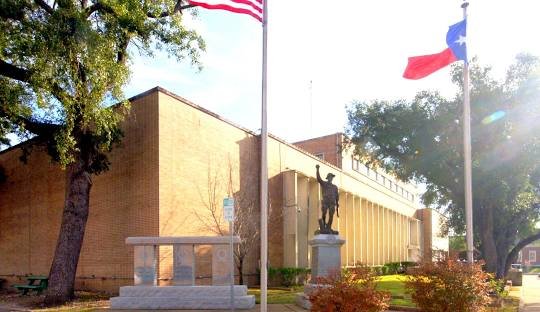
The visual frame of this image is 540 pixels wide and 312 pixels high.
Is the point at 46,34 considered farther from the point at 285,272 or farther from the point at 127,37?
the point at 285,272

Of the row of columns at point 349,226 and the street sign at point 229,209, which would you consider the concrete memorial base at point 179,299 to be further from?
the row of columns at point 349,226

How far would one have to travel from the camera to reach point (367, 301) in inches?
419

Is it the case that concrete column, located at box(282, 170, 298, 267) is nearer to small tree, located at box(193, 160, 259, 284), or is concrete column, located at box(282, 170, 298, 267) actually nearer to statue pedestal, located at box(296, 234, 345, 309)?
small tree, located at box(193, 160, 259, 284)

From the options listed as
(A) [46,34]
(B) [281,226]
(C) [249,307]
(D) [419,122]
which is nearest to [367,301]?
(C) [249,307]

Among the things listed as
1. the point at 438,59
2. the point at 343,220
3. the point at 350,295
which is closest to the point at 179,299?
the point at 350,295

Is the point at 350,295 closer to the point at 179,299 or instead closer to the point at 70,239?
the point at 179,299

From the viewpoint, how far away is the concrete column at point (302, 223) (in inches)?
1329

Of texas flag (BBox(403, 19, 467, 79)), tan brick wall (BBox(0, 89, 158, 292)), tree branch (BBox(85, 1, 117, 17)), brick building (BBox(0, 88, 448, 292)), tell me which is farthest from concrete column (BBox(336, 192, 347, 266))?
texas flag (BBox(403, 19, 467, 79))

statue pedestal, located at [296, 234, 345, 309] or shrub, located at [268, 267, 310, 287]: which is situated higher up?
statue pedestal, located at [296, 234, 345, 309]

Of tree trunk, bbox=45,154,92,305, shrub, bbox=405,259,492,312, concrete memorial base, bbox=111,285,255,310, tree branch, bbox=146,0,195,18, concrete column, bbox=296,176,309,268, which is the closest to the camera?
shrub, bbox=405,259,492,312

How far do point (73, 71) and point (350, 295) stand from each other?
11.0m

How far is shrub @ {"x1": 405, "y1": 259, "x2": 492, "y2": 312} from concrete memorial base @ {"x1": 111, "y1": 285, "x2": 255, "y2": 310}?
5808 millimetres

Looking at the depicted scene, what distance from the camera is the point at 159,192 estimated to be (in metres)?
22.6

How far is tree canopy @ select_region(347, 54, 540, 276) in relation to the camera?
2481cm
